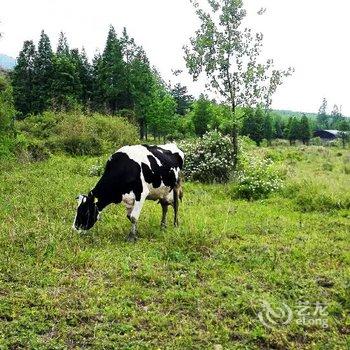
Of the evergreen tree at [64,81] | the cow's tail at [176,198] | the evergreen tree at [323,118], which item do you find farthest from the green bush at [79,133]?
the evergreen tree at [323,118]

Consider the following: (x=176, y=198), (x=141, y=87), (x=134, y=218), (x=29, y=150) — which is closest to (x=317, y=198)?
(x=176, y=198)

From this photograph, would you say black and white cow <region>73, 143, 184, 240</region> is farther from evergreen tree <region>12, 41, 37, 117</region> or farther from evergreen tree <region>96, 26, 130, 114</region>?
evergreen tree <region>12, 41, 37, 117</region>

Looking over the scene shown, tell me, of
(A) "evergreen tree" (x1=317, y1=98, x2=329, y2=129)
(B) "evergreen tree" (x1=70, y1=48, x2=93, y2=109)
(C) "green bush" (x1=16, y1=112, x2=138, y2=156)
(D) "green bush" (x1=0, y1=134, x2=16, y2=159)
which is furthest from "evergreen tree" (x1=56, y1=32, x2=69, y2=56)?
(A) "evergreen tree" (x1=317, y1=98, x2=329, y2=129)

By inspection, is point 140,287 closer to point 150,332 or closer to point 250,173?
point 150,332

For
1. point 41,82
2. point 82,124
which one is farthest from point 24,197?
point 41,82

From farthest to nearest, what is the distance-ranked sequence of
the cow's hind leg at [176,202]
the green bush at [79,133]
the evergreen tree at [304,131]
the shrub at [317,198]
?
the evergreen tree at [304,131] → the green bush at [79,133] → the shrub at [317,198] → the cow's hind leg at [176,202]

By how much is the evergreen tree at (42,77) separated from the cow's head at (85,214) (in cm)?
4685

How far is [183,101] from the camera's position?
86875mm

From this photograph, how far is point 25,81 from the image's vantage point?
186ft

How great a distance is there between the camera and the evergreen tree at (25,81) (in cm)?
5594

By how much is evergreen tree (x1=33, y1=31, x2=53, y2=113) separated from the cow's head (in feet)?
154

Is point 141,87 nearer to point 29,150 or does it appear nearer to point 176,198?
point 29,150

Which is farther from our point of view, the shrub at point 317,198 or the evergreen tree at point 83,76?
the evergreen tree at point 83,76

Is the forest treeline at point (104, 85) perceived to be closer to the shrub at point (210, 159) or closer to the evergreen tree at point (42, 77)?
the evergreen tree at point (42, 77)
